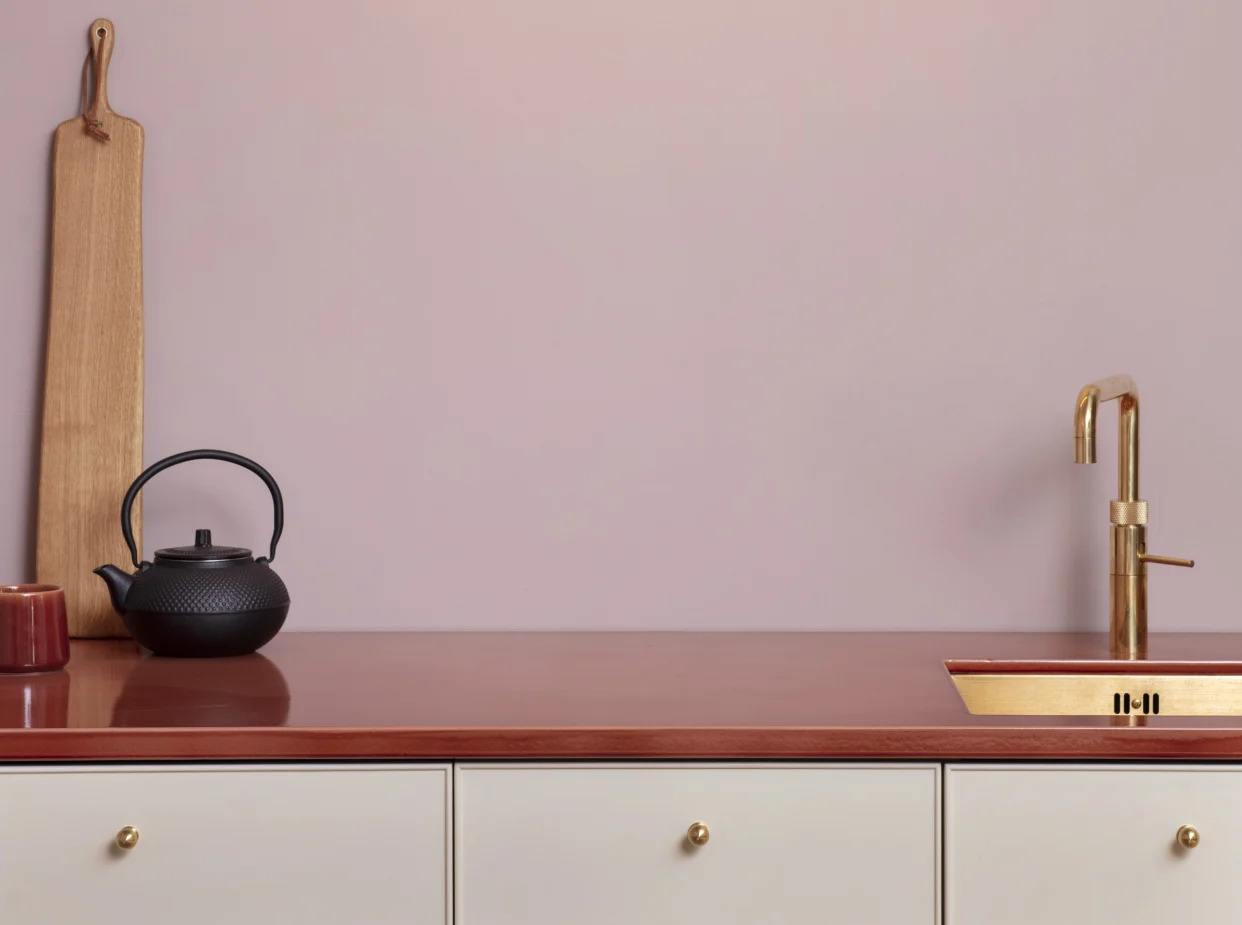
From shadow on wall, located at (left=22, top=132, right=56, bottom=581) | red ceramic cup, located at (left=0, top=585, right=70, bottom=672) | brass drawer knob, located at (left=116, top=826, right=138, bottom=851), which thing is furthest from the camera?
shadow on wall, located at (left=22, top=132, right=56, bottom=581)

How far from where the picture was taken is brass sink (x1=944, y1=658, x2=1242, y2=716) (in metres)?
1.43

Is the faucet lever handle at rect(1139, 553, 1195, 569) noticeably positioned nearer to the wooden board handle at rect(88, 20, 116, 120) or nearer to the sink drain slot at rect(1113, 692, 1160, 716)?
the sink drain slot at rect(1113, 692, 1160, 716)

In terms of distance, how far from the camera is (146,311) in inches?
63.7

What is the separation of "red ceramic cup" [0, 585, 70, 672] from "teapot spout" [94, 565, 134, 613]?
0.08 metres

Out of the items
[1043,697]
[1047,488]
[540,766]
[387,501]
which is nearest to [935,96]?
[1047,488]

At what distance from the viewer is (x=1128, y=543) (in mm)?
1509

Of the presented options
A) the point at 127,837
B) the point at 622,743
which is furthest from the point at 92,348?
the point at 622,743

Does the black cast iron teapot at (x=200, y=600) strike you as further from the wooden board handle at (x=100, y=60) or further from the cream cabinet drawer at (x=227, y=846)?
the wooden board handle at (x=100, y=60)

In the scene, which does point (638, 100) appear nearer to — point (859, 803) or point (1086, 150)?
point (1086, 150)

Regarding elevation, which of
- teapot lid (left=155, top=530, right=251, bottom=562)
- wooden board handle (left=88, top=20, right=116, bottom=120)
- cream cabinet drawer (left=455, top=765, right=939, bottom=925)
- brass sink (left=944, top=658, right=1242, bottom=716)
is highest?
wooden board handle (left=88, top=20, right=116, bottom=120)

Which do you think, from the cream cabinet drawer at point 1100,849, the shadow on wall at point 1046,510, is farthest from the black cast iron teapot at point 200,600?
the shadow on wall at point 1046,510

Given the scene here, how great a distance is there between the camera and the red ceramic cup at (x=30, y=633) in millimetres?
1289

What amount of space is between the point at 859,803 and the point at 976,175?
0.99 m

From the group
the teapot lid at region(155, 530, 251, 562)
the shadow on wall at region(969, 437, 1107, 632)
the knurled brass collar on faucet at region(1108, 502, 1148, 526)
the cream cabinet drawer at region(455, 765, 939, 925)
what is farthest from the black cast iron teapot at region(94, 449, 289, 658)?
the knurled brass collar on faucet at region(1108, 502, 1148, 526)
